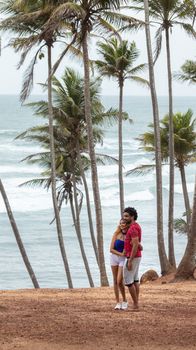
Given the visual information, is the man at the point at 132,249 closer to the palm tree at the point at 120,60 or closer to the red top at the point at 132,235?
the red top at the point at 132,235

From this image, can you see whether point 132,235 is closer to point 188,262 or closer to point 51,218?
point 188,262

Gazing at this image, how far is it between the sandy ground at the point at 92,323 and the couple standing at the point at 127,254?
0.40m

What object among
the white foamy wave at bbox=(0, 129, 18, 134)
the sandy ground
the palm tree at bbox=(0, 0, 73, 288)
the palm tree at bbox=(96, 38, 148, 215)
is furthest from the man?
the white foamy wave at bbox=(0, 129, 18, 134)

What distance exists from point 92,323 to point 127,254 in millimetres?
1615

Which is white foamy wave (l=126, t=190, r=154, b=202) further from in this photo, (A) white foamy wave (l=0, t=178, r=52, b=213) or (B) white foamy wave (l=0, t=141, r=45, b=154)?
(B) white foamy wave (l=0, t=141, r=45, b=154)

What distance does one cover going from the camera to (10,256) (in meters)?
45.8

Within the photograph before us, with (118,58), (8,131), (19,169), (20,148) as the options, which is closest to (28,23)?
(118,58)

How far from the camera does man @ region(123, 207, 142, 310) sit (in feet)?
43.8

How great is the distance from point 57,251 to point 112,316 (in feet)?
114

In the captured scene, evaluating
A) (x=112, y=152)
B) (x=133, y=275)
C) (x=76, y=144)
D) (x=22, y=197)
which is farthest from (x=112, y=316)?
(x=112, y=152)

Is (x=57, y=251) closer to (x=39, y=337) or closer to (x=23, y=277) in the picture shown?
(x=23, y=277)

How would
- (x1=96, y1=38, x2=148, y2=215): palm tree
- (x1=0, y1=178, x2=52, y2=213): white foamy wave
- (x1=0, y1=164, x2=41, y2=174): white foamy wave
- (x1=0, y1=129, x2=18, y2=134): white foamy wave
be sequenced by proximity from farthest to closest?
(x1=0, y1=129, x2=18, y2=134): white foamy wave
(x1=0, y1=164, x2=41, y2=174): white foamy wave
(x1=0, y1=178, x2=52, y2=213): white foamy wave
(x1=96, y1=38, x2=148, y2=215): palm tree

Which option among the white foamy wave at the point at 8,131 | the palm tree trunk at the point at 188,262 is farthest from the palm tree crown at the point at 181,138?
the white foamy wave at the point at 8,131

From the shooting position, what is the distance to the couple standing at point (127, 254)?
527 inches
